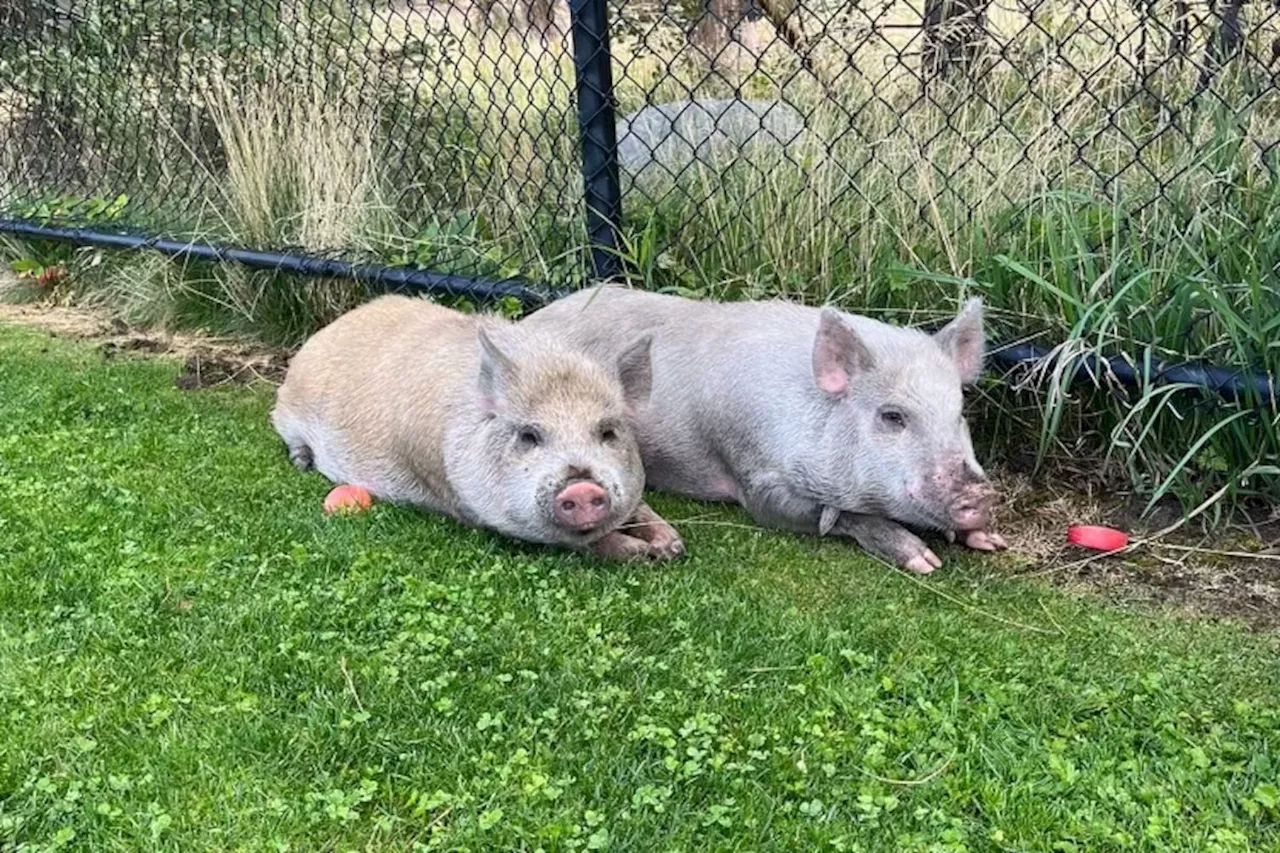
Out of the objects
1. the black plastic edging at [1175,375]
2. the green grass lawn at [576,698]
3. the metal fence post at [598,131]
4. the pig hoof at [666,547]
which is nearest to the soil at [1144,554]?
the green grass lawn at [576,698]

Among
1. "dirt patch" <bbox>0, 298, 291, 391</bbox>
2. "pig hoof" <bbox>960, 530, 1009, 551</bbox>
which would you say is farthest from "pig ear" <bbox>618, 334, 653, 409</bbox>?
"dirt patch" <bbox>0, 298, 291, 391</bbox>

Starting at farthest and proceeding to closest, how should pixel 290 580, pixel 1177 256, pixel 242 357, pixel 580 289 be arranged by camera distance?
1. pixel 242 357
2. pixel 580 289
3. pixel 1177 256
4. pixel 290 580

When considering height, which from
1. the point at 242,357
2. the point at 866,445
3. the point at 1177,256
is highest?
the point at 1177,256

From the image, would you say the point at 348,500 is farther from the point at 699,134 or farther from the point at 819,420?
the point at 699,134

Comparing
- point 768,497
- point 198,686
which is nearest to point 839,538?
point 768,497

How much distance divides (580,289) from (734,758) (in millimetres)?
2820

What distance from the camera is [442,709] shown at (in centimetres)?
284

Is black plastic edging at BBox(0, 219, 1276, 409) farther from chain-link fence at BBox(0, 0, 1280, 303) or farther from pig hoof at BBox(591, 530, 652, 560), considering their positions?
pig hoof at BBox(591, 530, 652, 560)

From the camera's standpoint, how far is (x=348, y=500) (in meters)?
4.17

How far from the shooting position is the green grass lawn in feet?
8.13

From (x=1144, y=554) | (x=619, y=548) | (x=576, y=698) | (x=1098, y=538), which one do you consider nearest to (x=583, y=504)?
(x=619, y=548)

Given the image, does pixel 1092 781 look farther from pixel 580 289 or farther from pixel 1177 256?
pixel 580 289

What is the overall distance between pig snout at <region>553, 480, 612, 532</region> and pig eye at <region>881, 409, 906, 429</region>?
888 millimetres

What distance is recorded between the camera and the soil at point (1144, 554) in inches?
137
